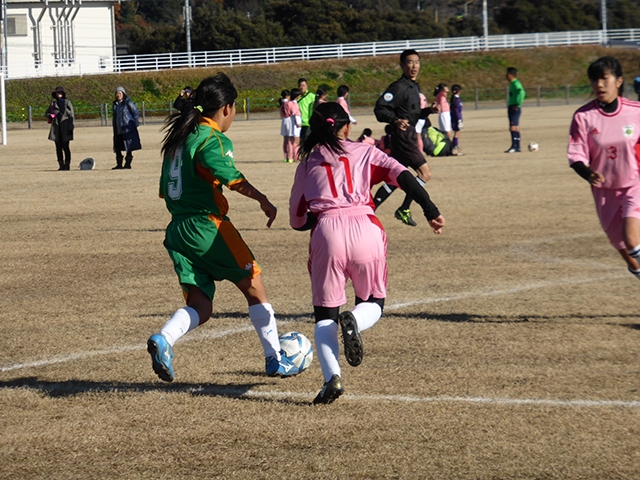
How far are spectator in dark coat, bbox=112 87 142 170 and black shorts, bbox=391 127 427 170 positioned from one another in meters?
12.4

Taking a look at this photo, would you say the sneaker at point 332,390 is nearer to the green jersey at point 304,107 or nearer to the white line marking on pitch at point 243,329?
the white line marking on pitch at point 243,329

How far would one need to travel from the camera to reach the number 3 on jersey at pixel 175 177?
552 centimetres

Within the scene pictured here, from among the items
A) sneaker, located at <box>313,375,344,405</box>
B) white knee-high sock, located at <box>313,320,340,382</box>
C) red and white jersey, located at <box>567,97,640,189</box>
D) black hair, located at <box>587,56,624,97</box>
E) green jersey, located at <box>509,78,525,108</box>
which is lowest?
sneaker, located at <box>313,375,344,405</box>

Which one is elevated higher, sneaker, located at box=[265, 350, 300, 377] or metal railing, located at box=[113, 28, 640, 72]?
metal railing, located at box=[113, 28, 640, 72]

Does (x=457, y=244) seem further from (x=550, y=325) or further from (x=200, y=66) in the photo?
(x=200, y=66)

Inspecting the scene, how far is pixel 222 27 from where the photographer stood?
67.6m

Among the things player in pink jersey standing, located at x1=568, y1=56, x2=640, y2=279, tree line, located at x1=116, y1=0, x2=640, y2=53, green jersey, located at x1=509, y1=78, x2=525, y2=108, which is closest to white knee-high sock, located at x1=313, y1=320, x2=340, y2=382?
player in pink jersey standing, located at x1=568, y1=56, x2=640, y2=279

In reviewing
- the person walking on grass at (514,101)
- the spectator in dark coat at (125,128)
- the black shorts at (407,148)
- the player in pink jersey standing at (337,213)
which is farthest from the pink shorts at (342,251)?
the person walking on grass at (514,101)

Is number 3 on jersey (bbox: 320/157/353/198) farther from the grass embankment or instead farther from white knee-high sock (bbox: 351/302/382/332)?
the grass embankment

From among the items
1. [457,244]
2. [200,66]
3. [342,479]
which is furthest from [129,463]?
[200,66]

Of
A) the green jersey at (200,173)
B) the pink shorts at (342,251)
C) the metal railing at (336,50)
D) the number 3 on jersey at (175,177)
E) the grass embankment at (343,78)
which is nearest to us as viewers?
the pink shorts at (342,251)

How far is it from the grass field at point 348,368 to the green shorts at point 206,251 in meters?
0.72

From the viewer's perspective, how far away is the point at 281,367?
19.0ft

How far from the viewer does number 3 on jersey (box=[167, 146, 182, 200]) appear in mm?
5520
